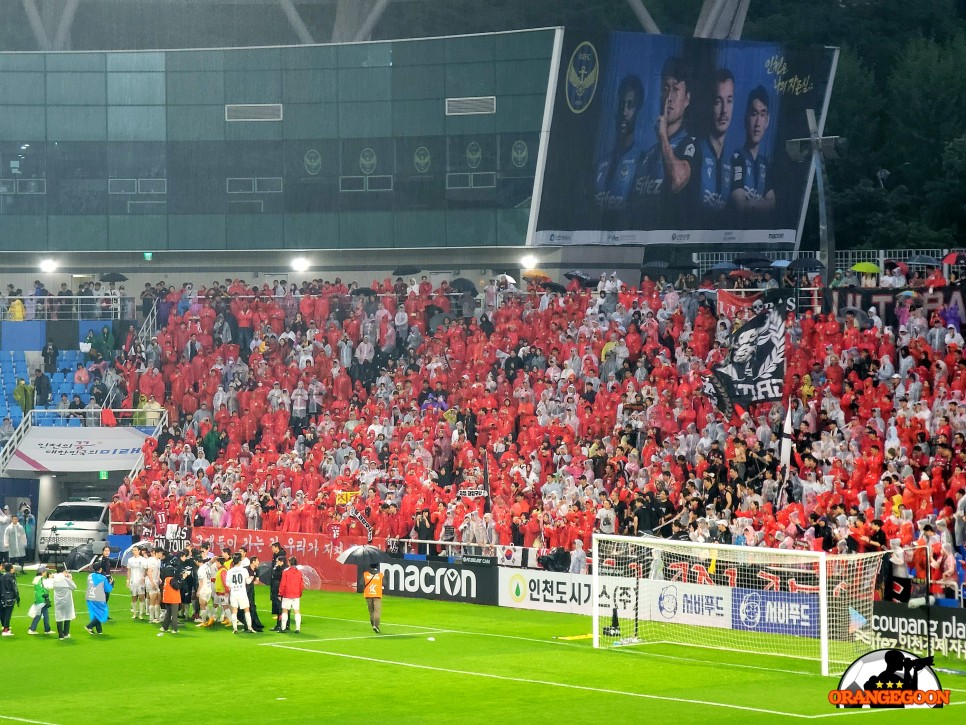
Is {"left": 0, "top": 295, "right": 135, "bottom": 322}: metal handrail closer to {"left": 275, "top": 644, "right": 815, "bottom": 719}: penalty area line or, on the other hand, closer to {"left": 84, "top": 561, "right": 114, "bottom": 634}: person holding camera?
{"left": 84, "top": 561, "right": 114, "bottom": 634}: person holding camera

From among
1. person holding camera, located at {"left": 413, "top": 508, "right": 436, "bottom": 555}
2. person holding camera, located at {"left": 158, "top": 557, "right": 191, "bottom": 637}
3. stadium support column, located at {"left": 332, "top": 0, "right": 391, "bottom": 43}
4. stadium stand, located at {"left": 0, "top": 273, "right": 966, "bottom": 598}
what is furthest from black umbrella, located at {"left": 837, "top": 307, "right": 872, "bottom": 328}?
stadium support column, located at {"left": 332, "top": 0, "right": 391, "bottom": 43}

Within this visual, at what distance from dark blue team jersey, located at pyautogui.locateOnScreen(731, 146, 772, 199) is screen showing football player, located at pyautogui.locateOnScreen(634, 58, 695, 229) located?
70.6 inches

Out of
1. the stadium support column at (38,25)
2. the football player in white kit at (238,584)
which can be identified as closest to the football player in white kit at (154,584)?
the football player in white kit at (238,584)

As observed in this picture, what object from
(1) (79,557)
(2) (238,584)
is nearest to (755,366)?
(2) (238,584)

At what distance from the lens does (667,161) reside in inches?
2040

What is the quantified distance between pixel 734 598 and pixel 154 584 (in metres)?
11.9

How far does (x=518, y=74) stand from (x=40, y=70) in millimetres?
17329

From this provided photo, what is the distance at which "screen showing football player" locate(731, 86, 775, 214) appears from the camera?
173 ft

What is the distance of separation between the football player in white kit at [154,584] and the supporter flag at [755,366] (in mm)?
12868

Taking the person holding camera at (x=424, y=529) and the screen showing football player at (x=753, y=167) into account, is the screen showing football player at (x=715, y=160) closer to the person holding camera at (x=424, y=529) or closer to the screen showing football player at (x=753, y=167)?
the screen showing football player at (x=753, y=167)

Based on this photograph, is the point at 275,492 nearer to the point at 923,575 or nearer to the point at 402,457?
the point at 402,457

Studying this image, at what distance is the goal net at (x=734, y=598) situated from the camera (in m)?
26.4
